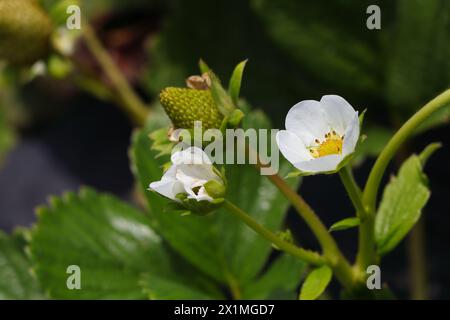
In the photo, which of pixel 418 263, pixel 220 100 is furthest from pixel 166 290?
pixel 418 263

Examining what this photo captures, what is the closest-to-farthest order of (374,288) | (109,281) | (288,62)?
(374,288) → (109,281) → (288,62)

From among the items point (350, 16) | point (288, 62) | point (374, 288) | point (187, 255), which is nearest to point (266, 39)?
point (288, 62)

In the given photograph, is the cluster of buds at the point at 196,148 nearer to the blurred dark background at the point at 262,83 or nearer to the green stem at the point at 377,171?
the green stem at the point at 377,171

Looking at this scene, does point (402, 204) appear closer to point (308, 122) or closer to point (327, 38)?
point (308, 122)

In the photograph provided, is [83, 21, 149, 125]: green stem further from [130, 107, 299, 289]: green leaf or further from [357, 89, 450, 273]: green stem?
[357, 89, 450, 273]: green stem

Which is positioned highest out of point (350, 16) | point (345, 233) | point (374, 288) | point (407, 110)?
point (350, 16)

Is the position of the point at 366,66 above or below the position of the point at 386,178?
above
